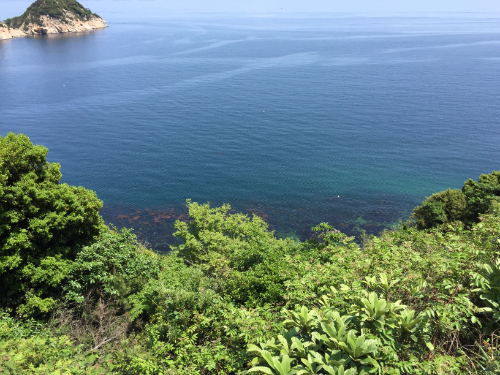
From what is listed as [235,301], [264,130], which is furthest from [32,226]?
[264,130]

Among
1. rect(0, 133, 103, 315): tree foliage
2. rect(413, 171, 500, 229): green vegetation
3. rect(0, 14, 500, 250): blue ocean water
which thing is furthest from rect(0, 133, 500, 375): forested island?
rect(0, 14, 500, 250): blue ocean water

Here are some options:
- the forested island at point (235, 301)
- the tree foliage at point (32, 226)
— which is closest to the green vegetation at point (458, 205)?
the forested island at point (235, 301)

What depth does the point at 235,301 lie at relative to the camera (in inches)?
550

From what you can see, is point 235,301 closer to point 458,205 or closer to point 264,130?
point 458,205

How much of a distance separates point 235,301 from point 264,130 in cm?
6388

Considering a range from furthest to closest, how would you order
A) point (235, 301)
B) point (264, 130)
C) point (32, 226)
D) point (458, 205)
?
1. point (264, 130)
2. point (458, 205)
3. point (32, 226)
4. point (235, 301)

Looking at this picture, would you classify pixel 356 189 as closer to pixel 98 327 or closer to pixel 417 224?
pixel 417 224

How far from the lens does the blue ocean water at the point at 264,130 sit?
52.6 meters

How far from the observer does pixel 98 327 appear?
57.5 ft

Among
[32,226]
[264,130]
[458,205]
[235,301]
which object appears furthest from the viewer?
[264,130]

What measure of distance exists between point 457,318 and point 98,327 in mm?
16521

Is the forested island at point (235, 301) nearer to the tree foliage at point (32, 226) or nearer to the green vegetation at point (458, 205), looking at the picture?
the tree foliage at point (32, 226)

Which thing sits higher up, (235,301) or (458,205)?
(235,301)

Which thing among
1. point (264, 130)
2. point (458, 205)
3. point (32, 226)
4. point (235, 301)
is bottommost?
point (458, 205)
